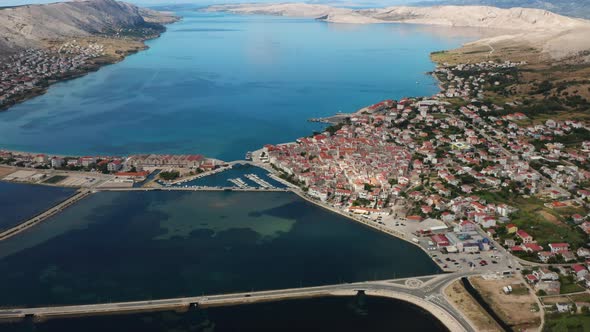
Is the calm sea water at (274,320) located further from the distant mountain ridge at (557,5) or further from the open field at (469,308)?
the distant mountain ridge at (557,5)

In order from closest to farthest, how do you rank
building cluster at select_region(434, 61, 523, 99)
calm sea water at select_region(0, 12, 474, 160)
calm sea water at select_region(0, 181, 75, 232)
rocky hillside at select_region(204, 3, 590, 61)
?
calm sea water at select_region(0, 181, 75, 232)
calm sea water at select_region(0, 12, 474, 160)
building cluster at select_region(434, 61, 523, 99)
rocky hillside at select_region(204, 3, 590, 61)

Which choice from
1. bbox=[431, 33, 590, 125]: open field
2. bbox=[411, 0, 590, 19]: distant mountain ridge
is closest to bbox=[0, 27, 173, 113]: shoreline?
bbox=[431, 33, 590, 125]: open field

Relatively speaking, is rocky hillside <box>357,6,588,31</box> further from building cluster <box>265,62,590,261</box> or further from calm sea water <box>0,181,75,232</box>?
calm sea water <box>0,181,75,232</box>

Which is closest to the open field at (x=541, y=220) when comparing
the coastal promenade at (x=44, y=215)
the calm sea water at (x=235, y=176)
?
the calm sea water at (x=235, y=176)

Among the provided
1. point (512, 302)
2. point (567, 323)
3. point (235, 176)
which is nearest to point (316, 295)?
point (512, 302)

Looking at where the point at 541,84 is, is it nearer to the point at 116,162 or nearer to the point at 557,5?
the point at 116,162

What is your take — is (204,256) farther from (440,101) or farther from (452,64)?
(452,64)

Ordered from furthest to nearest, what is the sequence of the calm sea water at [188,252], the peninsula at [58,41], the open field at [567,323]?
the peninsula at [58,41] < the calm sea water at [188,252] < the open field at [567,323]
